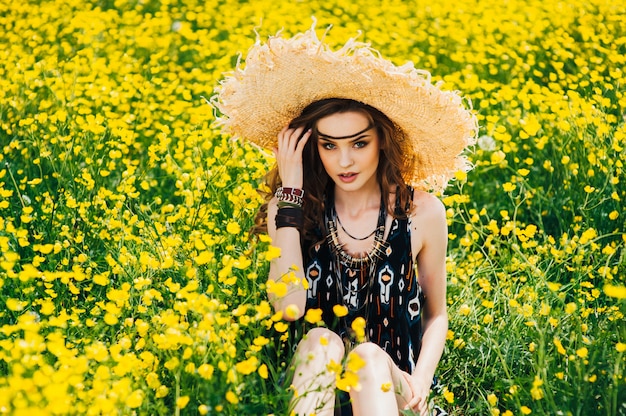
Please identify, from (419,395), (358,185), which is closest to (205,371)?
(419,395)

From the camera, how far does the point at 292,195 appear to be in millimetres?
2799

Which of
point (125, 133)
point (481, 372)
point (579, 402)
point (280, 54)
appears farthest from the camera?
point (125, 133)

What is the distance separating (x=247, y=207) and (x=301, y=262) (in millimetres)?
628

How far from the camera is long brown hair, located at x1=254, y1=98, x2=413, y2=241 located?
2793mm

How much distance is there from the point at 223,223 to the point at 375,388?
4.17 ft

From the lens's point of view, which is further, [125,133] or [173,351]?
[125,133]

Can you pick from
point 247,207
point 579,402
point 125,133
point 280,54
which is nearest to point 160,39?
point 125,133

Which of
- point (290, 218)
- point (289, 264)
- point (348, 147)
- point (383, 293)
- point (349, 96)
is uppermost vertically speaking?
point (349, 96)

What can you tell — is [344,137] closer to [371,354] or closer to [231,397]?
[371,354]

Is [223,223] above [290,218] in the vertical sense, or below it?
below

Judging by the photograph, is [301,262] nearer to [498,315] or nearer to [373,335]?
[373,335]

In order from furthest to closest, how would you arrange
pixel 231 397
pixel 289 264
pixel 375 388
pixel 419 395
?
1. pixel 289 264
2. pixel 419 395
3. pixel 375 388
4. pixel 231 397

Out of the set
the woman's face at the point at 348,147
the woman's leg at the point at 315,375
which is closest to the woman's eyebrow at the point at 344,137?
the woman's face at the point at 348,147

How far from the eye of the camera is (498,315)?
11.0ft
